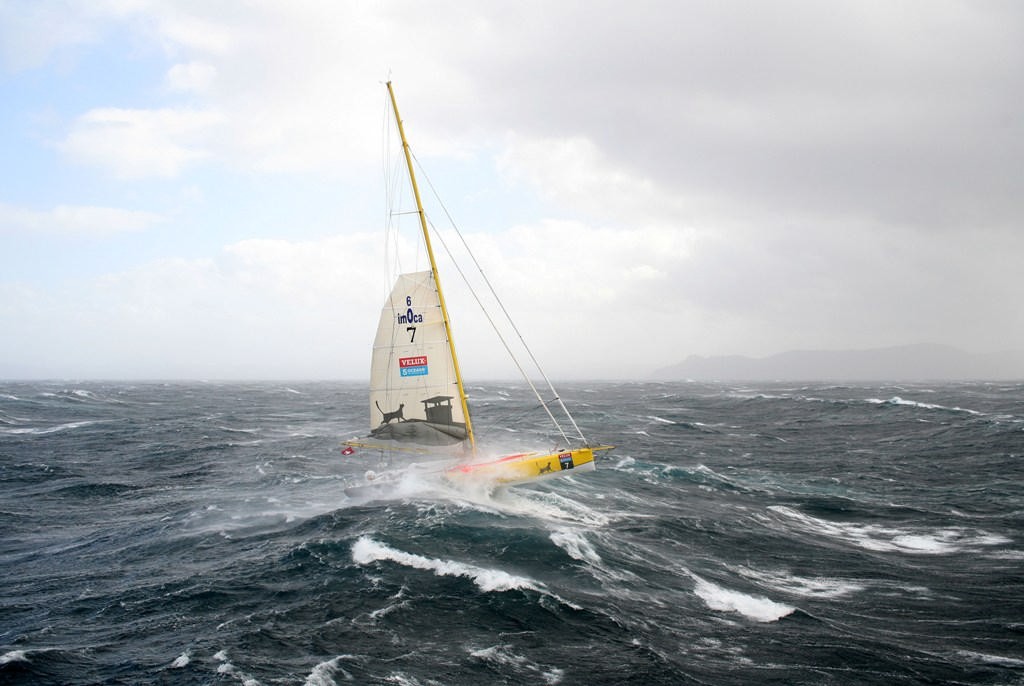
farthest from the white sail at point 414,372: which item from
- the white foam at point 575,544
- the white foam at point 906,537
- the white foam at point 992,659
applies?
the white foam at point 992,659

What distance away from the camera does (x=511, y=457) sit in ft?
83.7

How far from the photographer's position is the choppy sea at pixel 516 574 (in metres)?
12.2

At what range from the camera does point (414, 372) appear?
26.0m

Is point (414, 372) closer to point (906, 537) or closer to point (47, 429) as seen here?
point (906, 537)

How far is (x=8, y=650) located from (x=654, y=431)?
51.7m

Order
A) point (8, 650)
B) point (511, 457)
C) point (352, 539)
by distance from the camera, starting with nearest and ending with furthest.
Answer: point (8, 650) < point (352, 539) < point (511, 457)

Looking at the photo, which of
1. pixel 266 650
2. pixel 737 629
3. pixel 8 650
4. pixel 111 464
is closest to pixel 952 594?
pixel 737 629

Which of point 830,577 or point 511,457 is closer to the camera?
point 830,577

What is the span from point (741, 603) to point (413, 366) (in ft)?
54.3

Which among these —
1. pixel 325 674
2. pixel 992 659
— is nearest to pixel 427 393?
pixel 325 674

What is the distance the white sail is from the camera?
83.1 feet

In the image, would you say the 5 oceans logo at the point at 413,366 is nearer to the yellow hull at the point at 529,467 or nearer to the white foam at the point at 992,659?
the yellow hull at the point at 529,467

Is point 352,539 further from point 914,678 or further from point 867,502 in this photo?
point 867,502

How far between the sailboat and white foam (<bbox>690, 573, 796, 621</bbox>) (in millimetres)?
8055
